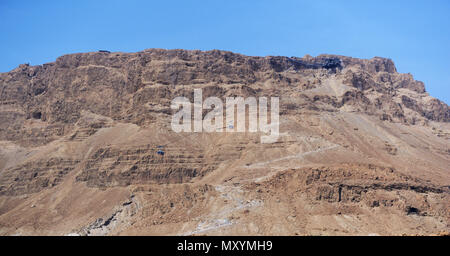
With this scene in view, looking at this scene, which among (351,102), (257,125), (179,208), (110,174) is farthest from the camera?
Result: (351,102)

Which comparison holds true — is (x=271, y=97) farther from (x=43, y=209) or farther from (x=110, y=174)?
(x=43, y=209)

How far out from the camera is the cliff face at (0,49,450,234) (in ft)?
170

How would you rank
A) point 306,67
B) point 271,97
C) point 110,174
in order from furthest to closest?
point 306,67 → point 271,97 → point 110,174

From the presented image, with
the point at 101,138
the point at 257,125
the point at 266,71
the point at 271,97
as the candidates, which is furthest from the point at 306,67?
the point at 101,138

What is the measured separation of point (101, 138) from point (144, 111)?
8718 millimetres

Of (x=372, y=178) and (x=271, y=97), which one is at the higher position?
(x=271, y=97)

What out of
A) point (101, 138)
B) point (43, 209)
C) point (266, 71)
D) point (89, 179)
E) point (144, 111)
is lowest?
point (43, 209)

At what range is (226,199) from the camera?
53281 millimetres

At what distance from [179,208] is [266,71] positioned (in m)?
55.7

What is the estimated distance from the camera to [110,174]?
2426 inches

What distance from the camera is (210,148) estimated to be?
69.4m

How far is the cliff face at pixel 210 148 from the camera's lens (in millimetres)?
51781

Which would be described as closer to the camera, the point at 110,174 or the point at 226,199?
the point at 226,199
